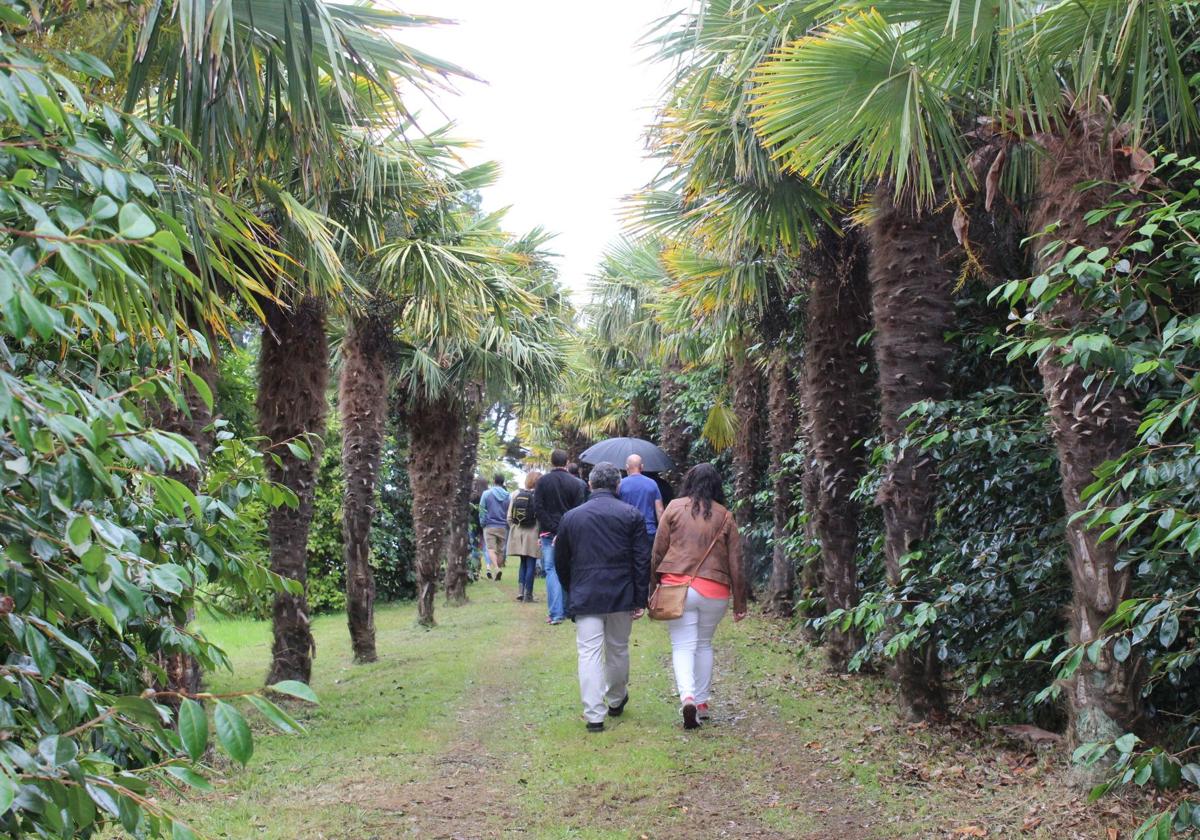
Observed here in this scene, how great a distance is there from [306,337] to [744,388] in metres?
8.06

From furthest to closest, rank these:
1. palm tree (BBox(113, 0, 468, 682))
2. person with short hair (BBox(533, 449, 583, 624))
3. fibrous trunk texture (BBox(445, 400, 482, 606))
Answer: fibrous trunk texture (BBox(445, 400, 482, 606))
person with short hair (BBox(533, 449, 583, 624))
palm tree (BBox(113, 0, 468, 682))

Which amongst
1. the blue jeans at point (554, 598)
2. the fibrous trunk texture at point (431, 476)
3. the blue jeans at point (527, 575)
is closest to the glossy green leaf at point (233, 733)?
the blue jeans at point (554, 598)

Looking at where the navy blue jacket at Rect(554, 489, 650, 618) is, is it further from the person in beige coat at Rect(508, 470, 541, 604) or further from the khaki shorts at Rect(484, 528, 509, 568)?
the khaki shorts at Rect(484, 528, 509, 568)

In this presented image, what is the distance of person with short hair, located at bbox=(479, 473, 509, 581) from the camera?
21812 millimetres

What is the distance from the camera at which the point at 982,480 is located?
7.24 m

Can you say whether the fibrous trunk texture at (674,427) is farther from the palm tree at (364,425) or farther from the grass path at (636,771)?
the grass path at (636,771)

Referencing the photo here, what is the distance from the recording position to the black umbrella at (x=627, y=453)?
1543 cm

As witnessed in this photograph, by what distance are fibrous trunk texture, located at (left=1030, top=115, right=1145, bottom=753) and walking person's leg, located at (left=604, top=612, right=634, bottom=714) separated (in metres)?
3.70

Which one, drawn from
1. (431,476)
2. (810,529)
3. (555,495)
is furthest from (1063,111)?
(431,476)

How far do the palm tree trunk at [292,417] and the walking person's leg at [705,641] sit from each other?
3547mm

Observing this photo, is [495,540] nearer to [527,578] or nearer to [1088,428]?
[527,578]

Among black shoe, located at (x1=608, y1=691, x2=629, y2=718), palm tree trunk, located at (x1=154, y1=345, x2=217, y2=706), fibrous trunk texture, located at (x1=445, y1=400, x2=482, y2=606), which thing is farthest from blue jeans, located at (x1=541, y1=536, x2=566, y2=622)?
palm tree trunk, located at (x1=154, y1=345, x2=217, y2=706)

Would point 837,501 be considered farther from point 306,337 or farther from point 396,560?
point 396,560

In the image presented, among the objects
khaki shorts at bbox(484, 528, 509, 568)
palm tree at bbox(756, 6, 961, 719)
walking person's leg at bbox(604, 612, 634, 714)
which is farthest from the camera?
khaki shorts at bbox(484, 528, 509, 568)
